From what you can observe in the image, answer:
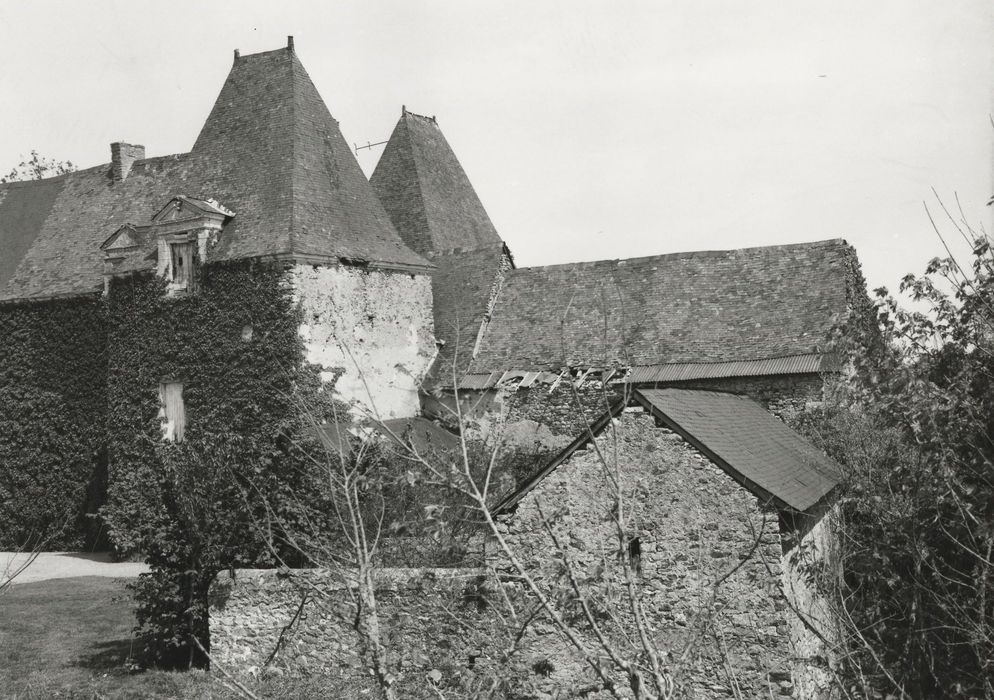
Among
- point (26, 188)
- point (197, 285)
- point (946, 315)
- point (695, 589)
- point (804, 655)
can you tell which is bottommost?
point (804, 655)

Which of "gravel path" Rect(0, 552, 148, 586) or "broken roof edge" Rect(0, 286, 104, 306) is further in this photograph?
"broken roof edge" Rect(0, 286, 104, 306)

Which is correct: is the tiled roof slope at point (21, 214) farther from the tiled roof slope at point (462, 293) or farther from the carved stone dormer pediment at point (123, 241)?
the tiled roof slope at point (462, 293)

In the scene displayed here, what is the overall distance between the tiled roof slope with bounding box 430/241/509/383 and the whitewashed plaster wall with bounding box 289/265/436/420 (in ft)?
1.65

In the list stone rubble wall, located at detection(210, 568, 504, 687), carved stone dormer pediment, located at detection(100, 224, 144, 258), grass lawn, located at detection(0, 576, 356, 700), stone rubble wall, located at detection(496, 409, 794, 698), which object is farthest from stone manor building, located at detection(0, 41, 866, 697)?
stone rubble wall, located at detection(210, 568, 504, 687)

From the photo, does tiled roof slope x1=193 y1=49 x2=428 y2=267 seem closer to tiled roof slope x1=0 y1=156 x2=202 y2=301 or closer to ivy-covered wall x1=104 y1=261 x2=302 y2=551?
ivy-covered wall x1=104 y1=261 x2=302 y2=551

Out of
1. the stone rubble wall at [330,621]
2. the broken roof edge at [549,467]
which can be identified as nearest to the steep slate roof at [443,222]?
the stone rubble wall at [330,621]

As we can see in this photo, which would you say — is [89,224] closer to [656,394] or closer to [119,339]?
[119,339]

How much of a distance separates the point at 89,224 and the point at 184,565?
1547cm

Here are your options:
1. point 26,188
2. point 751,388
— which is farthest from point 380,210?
point 26,188

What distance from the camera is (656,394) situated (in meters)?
12.5

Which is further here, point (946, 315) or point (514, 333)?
point (514, 333)

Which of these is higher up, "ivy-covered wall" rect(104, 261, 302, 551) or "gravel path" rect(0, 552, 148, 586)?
"ivy-covered wall" rect(104, 261, 302, 551)

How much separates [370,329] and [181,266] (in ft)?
15.0

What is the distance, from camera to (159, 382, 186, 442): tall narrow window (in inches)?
868
